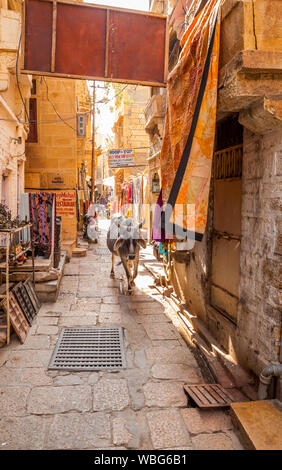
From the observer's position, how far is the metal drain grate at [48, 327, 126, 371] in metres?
4.83

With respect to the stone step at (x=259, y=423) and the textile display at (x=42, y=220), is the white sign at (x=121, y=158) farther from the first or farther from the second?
the stone step at (x=259, y=423)

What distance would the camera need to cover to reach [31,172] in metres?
13.8

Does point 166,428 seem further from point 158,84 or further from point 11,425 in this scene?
point 158,84

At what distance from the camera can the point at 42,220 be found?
8.77m

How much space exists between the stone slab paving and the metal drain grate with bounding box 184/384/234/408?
84 millimetres

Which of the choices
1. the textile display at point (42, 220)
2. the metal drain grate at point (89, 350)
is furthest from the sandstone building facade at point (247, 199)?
the textile display at point (42, 220)

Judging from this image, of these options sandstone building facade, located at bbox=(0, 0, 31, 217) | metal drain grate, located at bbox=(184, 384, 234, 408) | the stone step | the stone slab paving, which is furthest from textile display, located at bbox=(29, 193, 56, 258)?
the stone step

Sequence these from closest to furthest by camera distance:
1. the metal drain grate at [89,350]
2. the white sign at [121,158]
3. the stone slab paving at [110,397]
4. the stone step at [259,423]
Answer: the stone step at [259,423]
the stone slab paving at [110,397]
the metal drain grate at [89,350]
the white sign at [121,158]

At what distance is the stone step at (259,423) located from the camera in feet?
9.78

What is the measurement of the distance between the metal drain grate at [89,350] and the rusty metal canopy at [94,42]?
4.08 meters

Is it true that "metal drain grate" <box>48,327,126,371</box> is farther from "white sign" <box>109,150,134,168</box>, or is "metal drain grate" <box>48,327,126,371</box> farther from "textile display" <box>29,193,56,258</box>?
"white sign" <box>109,150,134,168</box>

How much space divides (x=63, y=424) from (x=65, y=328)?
8.82 ft

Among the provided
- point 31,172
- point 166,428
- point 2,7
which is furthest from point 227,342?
point 31,172

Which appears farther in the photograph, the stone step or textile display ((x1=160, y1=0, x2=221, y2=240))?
textile display ((x1=160, y1=0, x2=221, y2=240))
